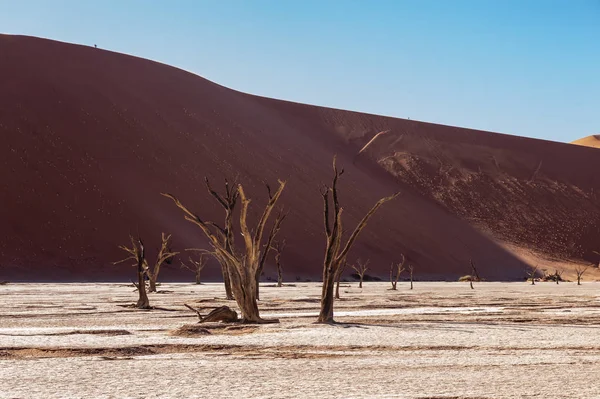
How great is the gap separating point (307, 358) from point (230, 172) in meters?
69.8

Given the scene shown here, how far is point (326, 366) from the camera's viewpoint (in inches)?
455

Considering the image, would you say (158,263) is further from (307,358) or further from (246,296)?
(307,358)

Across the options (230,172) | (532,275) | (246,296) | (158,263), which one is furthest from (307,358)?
(230,172)

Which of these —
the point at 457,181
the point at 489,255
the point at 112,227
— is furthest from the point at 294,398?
the point at 457,181

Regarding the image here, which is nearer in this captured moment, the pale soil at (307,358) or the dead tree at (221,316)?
the pale soil at (307,358)

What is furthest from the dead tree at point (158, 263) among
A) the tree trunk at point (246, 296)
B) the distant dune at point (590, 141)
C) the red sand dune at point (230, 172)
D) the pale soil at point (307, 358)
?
the distant dune at point (590, 141)

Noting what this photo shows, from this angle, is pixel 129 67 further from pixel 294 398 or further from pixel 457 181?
pixel 294 398

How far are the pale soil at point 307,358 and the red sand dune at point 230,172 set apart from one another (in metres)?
44.5

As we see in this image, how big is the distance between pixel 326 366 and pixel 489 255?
78.8 meters

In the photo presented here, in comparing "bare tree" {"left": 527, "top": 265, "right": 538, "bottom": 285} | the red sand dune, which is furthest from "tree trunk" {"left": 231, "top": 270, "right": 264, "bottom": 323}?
the red sand dune

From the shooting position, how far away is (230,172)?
81.9 meters

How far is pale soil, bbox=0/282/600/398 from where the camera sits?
9.53m

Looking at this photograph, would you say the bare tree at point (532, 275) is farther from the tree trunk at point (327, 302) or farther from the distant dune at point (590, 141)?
the distant dune at point (590, 141)

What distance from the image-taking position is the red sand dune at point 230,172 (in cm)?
6738
